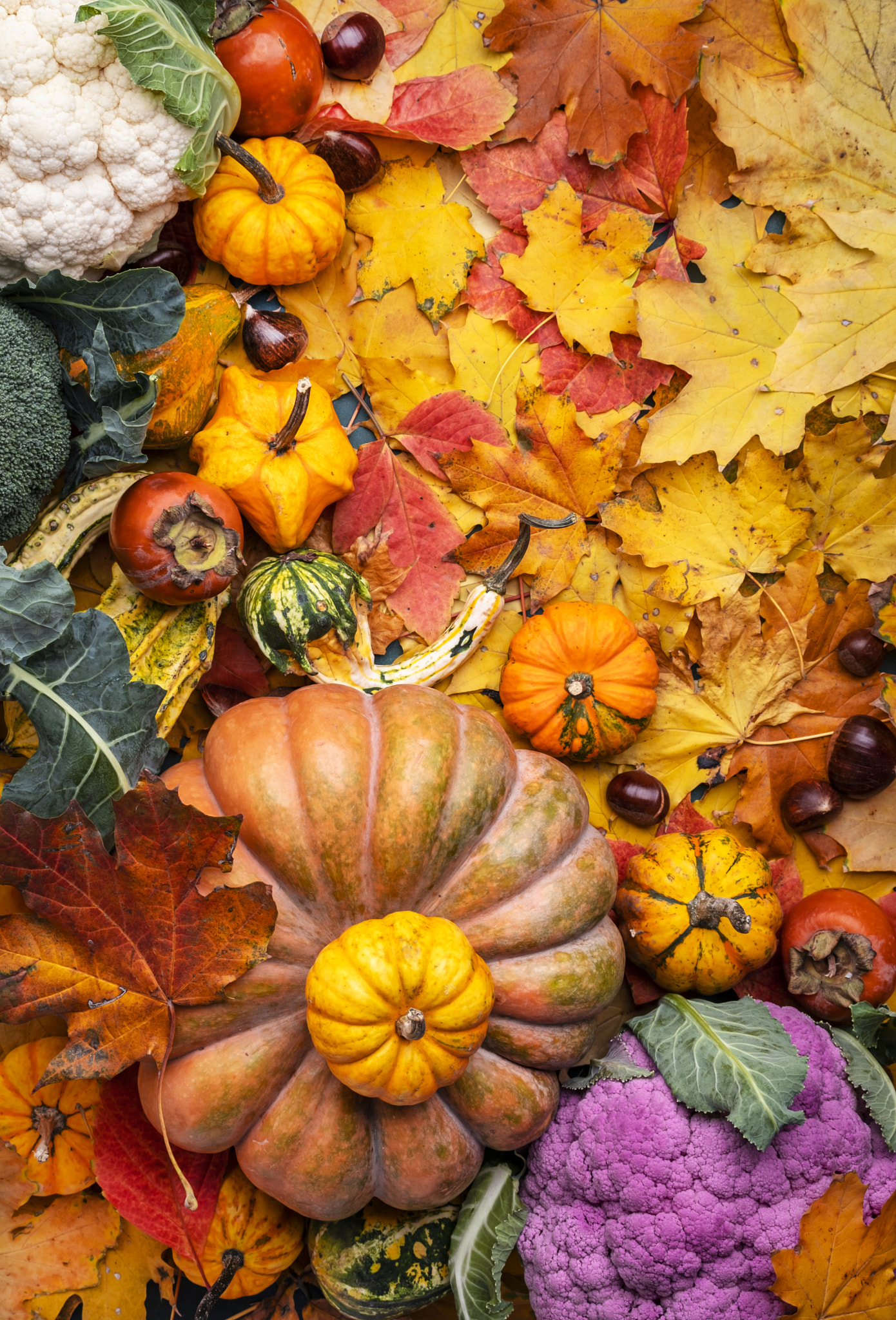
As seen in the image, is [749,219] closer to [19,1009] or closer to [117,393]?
[117,393]

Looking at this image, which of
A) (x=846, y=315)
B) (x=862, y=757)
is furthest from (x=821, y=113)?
(x=862, y=757)

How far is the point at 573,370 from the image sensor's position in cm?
195

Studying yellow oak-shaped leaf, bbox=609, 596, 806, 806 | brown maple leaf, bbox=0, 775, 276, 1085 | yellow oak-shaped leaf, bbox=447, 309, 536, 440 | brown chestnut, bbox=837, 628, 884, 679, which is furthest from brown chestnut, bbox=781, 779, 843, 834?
brown maple leaf, bbox=0, 775, 276, 1085

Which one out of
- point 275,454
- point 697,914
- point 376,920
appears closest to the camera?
point 376,920

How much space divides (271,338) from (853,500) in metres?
1.24

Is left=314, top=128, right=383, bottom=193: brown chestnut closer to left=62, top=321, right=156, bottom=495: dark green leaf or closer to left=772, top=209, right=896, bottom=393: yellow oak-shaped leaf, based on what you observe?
left=62, top=321, right=156, bottom=495: dark green leaf

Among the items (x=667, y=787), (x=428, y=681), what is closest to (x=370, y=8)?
(x=428, y=681)

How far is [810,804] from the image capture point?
6.11 feet

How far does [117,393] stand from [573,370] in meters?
0.93

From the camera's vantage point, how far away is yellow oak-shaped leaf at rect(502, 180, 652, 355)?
74.2 inches

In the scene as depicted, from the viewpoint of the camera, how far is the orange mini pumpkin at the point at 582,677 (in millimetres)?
1829

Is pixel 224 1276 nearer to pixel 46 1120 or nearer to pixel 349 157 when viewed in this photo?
pixel 46 1120

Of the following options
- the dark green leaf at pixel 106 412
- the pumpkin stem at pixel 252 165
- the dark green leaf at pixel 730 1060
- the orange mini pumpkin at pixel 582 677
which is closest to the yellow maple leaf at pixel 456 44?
the pumpkin stem at pixel 252 165

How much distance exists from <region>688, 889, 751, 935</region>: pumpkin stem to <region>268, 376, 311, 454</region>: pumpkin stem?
3.77ft
